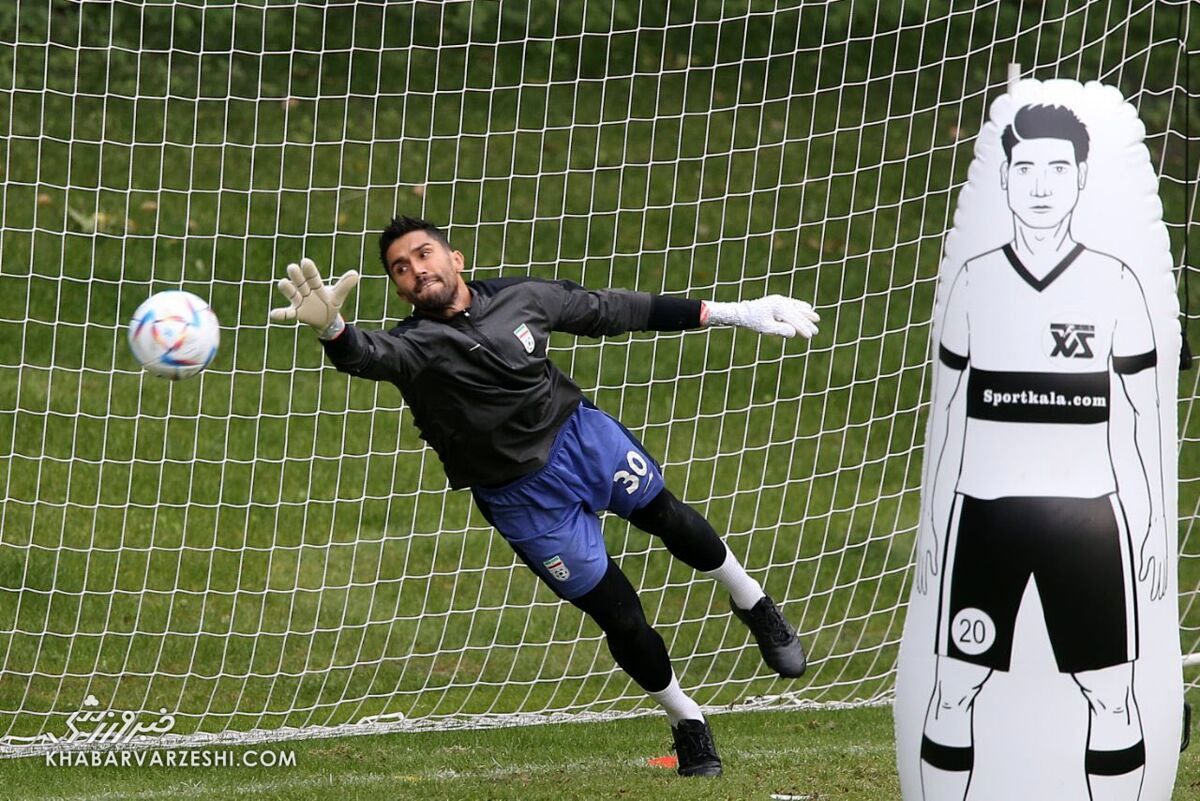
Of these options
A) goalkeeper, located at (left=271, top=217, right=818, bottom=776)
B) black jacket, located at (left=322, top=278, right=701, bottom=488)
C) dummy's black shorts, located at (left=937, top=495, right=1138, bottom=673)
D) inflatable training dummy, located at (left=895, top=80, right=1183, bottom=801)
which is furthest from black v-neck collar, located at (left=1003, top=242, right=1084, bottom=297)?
black jacket, located at (left=322, top=278, right=701, bottom=488)

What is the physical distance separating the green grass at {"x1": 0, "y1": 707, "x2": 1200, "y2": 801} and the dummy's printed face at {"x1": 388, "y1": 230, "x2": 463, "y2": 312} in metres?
1.55

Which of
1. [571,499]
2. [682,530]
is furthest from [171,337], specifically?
[682,530]

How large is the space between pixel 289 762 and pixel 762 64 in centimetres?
636

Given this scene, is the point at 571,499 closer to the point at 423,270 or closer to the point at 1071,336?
the point at 423,270

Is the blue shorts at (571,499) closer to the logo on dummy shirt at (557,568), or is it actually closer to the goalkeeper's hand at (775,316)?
the logo on dummy shirt at (557,568)

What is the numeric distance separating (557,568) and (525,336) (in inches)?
27.1

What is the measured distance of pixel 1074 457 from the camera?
3957mm

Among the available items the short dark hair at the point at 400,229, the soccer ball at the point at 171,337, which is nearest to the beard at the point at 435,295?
the short dark hair at the point at 400,229

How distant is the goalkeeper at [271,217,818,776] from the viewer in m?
5.09

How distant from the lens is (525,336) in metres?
5.17

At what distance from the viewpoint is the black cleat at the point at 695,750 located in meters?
5.57

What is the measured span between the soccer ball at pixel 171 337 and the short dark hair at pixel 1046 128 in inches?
83.4

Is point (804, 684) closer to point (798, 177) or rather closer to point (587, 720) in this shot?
point (587, 720)

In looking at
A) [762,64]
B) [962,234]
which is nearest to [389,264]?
[962,234]
